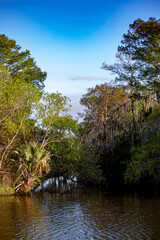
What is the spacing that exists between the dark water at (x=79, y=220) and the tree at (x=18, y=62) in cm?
1719

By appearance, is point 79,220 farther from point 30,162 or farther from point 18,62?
point 18,62

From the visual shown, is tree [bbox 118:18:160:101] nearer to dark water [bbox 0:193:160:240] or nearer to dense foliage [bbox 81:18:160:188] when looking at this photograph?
dense foliage [bbox 81:18:160:188]

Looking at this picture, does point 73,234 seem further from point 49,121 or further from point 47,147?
point 47,147

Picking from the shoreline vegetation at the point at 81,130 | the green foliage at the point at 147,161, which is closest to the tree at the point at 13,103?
the shoreline vegetation at the point at 81,130

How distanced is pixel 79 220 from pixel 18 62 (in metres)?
24.5

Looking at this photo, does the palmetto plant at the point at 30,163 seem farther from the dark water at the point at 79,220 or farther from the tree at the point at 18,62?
the tree at the point at 18,62

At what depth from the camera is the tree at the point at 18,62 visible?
109 feet

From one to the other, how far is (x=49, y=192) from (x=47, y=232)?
15.7 metres

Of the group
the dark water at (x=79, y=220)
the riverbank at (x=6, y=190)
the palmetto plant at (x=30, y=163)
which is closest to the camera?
the dark water at (x=79, y=220)

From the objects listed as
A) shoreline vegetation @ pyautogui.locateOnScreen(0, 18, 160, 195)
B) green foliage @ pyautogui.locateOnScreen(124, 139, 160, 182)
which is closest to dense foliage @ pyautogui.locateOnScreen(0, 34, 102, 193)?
shoreline vegetation @ pyautogui.locateOnScreen(0, 18, 160, 195)

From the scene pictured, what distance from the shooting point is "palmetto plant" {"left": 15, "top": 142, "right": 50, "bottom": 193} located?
76.3 feet

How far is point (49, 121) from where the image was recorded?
79.5 ft

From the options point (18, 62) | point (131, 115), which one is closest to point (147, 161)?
point (131, 115)

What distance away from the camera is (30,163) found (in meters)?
23.6
